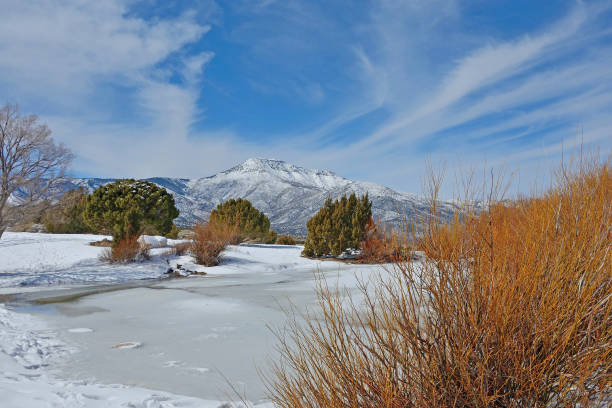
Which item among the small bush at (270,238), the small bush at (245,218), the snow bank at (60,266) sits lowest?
the snow bank at (60,266)

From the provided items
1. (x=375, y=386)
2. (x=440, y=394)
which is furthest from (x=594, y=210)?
(x=375, y=386)

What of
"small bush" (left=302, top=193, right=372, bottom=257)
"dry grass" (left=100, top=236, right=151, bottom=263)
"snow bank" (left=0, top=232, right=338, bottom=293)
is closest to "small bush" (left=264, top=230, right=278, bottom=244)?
"snow bank" (left=0, top=232, right=338, bottom=293)

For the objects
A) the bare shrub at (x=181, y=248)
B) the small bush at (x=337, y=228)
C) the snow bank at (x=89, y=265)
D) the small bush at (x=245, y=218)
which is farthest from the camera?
the small bush at (x=245, y=218)

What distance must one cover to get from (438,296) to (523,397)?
508mm

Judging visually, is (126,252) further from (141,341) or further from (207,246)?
(141,341)

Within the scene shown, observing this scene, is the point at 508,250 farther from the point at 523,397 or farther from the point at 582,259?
the point at 523,397

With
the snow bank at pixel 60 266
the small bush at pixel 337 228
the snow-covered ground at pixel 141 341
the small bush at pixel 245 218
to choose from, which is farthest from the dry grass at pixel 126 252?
the small bush at pixel 337 228

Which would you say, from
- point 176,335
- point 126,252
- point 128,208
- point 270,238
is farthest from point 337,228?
point 176,335

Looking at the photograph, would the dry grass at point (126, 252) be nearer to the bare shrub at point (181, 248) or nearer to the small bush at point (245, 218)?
the bare shrub at point (181, 248)

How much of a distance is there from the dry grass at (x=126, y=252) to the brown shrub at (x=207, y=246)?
2404 mm

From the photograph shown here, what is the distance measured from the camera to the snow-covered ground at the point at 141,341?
11.4 feet

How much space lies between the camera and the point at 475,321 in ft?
5.22

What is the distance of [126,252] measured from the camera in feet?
52.5

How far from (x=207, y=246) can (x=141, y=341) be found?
10.9 m
